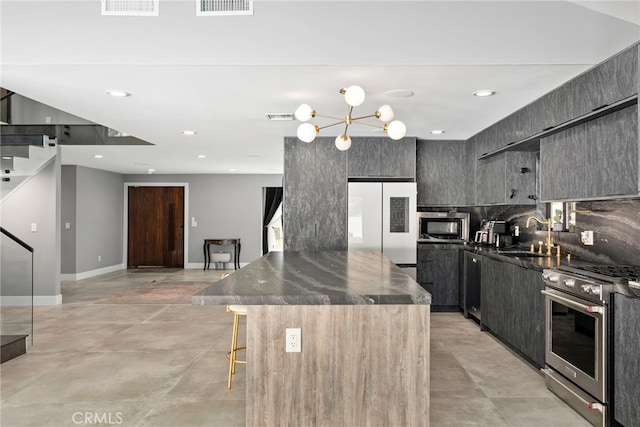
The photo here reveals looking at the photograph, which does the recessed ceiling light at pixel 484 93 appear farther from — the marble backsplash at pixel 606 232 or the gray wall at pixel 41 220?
the gray wall at pixel 41 220

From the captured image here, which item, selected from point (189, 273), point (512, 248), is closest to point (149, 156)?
point (189, 273)

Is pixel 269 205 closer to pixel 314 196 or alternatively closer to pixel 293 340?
pixel 314 196

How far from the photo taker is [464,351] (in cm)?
410

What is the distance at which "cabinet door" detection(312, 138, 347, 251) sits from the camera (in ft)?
17.9

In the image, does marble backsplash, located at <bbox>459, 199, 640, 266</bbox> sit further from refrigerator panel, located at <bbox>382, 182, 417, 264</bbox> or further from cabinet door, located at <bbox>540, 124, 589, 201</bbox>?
refrigerator panel, located at <bbox>382, 182, 417, 264</bbox>

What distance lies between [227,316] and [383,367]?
3.75 m

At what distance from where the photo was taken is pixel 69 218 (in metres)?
8.45

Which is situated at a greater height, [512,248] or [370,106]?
[370,106]

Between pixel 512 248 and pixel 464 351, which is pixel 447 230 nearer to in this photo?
pixel 512 248

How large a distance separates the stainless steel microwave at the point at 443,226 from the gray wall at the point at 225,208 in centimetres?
502

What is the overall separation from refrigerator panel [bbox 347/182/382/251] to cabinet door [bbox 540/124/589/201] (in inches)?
79.5

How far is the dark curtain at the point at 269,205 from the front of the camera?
10359mm

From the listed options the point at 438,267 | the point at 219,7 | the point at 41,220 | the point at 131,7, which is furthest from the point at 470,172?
the point at 41,220

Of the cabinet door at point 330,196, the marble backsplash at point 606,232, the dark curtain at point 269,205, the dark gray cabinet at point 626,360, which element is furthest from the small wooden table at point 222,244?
the dark gray cabinet at point 626,360
